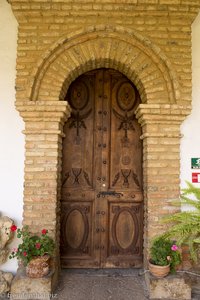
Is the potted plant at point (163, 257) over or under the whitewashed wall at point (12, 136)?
under

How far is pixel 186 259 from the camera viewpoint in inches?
142

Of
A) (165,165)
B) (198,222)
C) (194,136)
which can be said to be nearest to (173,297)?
(198,222)

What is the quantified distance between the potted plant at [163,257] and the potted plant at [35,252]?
1.26m

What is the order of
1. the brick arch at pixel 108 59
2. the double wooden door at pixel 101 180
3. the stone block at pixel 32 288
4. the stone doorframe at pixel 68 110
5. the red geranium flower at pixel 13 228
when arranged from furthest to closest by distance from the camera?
the double wooden door at pixel 101 180
the brick arch at pixel 108 59
the stone doorframe at pixel 68 110
the red geranium flower at pixel 13 228
the stone block at pixel 32 288

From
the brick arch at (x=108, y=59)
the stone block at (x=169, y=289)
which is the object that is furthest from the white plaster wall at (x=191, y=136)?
the stone block at (x=169, y=289)

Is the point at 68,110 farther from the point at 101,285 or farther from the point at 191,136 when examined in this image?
the point at 101,285

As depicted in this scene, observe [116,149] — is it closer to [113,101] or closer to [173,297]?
[113,101]

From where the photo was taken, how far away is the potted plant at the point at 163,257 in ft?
10.8

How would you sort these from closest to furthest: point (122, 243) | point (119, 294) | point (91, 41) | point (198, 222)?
point (198, 222) < point (119, 294) < point (91, 41) < point (122, 243)

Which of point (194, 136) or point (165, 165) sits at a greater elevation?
point (194, 136)

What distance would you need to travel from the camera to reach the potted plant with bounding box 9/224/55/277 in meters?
3.24

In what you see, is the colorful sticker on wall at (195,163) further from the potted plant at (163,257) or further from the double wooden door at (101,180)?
the potted plant at (163,257)

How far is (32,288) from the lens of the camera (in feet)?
10.6

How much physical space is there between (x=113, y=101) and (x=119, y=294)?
2722 millimetres
